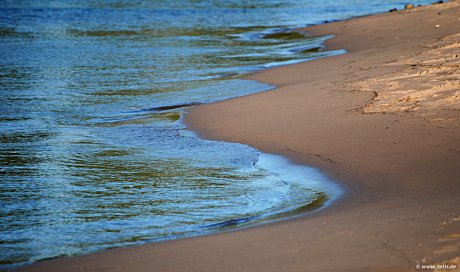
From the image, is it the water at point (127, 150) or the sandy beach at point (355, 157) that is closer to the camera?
the sandy beach at point (355, 157)

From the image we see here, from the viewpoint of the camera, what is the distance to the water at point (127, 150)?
6160 mm

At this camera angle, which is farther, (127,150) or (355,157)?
(127,150)

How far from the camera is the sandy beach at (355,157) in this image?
16.1 feet

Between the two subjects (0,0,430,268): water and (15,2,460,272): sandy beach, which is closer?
(15,2,460,272): sandy beach

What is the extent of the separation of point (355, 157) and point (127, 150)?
2.86 m

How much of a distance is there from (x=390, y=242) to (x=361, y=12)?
26.0 meters

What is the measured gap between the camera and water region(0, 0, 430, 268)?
20.2 ft

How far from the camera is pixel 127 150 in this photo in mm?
8914

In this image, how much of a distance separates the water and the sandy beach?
360 millimetres

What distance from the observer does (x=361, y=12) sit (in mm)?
29906

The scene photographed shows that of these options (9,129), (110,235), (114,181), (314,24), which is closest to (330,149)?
(114,181)

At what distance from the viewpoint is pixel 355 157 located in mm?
7645

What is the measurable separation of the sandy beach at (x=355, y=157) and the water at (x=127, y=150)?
360mm

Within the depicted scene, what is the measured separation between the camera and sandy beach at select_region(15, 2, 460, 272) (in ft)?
16.1
